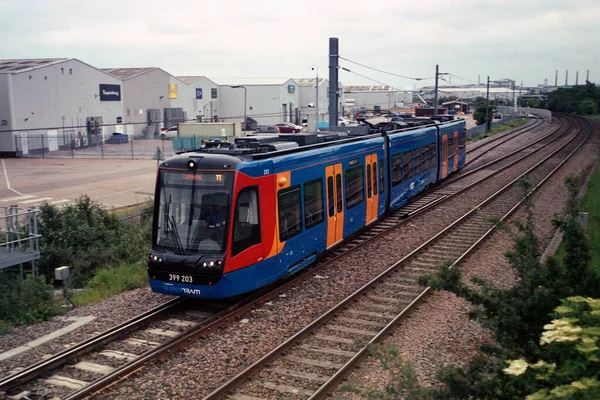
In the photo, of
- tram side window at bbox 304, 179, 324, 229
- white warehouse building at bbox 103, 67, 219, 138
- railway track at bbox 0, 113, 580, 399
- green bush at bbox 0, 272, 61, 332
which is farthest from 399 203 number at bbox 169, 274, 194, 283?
white warehouse building at bbox 103, 67, 219, 138

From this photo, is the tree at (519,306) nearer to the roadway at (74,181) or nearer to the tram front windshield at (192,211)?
the tram front windshield at (192,211)

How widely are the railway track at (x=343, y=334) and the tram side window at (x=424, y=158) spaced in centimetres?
655

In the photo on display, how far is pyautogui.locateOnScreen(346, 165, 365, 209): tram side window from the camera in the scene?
15.4 metres

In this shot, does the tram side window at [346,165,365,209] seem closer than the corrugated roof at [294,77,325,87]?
Yes

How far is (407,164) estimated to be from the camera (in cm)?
2094

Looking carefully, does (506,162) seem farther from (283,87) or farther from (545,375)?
(283,87)

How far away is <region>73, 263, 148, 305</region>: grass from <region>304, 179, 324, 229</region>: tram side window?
12.8ft

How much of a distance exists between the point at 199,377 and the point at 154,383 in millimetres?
617

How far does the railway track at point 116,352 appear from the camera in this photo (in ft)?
Result: 26.7

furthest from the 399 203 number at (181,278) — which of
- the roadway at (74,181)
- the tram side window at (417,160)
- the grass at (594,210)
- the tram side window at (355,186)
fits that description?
the roadway at (74,181)

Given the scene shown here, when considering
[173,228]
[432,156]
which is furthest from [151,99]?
[173,228]

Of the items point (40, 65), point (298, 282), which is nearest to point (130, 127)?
point (40, 65)

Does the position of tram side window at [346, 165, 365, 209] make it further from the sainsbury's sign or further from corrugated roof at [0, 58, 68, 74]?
the sainsbury's sign

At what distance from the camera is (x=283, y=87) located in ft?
275
